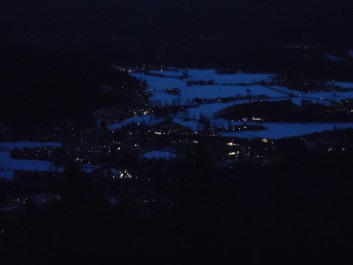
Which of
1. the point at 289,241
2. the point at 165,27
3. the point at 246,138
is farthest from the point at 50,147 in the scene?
→ the point at 165,27

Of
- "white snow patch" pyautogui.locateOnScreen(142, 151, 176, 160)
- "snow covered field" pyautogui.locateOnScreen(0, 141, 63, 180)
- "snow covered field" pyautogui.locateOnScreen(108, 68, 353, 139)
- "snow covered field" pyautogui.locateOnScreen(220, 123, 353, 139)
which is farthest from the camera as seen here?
"snow covered field" pyautogui.locateOnScreen(108, 68, 353, 139)

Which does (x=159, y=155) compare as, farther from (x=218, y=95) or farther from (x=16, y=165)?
(x=218, y=95)

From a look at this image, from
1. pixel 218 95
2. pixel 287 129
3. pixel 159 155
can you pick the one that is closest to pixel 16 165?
pixel 159 155

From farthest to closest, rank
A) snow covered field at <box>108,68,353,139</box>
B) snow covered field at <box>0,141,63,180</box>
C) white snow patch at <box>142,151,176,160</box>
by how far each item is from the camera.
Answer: snow covered field at <box>108,68,353,139</box>, white snow patch at <box>142,151,176,160</box>, snow covered field at <box>0,141,63,180</box>

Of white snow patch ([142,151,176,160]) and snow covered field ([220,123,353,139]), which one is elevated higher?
snow covered field ([220,123,353,139])

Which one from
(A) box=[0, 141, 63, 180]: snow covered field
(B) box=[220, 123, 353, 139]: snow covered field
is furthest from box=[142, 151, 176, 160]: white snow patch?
(B) box=[220, 123, 353, 139]: snow covered field

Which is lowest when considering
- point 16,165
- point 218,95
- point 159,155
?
point 16,165

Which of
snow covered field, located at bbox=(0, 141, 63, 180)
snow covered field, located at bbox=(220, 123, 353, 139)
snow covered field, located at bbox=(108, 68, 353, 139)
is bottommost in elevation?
→ snow covered field, located at bbox=(0, 141, 63, 180)

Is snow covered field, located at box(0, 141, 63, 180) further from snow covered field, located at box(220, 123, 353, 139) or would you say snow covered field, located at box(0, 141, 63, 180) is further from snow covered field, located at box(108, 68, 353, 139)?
snow covered field, located at box(220, 123, 353, 139)

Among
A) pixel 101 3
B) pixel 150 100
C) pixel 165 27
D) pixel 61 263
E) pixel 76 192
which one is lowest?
pixel 61 263

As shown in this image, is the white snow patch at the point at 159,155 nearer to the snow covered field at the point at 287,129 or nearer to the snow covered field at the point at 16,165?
the snow covered field at the point at 16,165

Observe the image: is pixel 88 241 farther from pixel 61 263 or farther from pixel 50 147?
pixel 50 147
